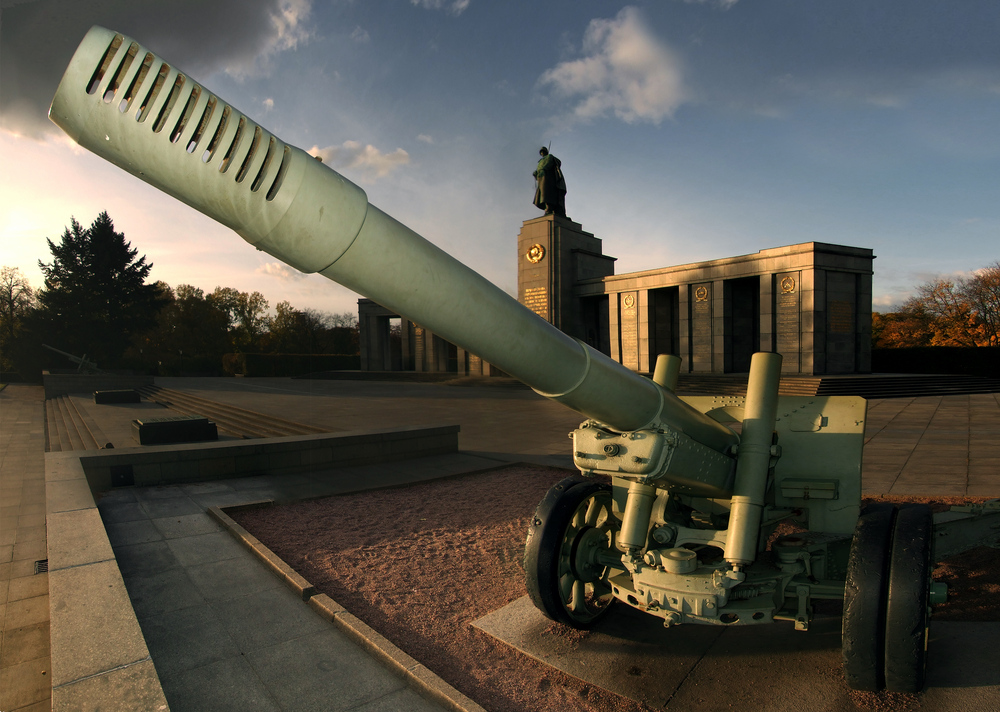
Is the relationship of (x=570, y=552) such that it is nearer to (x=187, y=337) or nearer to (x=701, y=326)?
(x=701, y=326)

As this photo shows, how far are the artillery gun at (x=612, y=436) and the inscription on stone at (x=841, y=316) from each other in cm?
2391

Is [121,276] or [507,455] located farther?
[121,276]

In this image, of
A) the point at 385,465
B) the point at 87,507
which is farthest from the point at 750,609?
the point at 385,465

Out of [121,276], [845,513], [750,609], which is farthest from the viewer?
[121,276]

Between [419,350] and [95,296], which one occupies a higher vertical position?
[95,296]

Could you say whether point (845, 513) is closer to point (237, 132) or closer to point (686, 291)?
point (237, 132)

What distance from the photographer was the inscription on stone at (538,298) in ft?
103

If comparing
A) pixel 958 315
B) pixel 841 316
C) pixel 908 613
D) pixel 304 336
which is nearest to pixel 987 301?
pixel 958 315

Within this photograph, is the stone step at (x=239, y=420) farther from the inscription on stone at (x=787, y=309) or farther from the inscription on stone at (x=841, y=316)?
the inscription on stone at (x=841, y=316)

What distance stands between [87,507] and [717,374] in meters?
25.8

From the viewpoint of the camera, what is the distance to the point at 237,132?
1642 mm

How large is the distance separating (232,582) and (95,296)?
5851 cm

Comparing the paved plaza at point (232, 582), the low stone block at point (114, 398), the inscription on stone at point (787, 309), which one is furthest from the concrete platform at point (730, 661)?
the low stone block at point (114, 398)

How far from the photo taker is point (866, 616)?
271 centimetres
